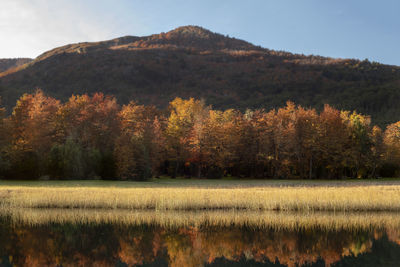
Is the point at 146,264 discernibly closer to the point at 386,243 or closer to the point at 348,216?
the point at 386,243

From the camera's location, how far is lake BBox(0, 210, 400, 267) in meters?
16.5

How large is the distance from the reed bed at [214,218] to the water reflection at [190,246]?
30.2 inches

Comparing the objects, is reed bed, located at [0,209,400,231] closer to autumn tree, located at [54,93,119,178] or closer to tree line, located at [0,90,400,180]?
autumn tree, located at [54,93,119,178]

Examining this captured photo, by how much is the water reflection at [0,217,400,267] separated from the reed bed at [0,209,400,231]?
30.2 inches

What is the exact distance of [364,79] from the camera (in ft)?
489

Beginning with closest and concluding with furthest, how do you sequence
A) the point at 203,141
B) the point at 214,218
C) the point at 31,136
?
the point at 214,218, the point at 31,136, the point at 203,141

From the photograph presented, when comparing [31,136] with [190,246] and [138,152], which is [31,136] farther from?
[190,246]

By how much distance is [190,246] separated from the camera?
18.7m

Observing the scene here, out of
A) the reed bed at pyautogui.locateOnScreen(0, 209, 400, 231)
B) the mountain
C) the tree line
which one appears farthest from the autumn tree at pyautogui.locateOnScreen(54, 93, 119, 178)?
the mountain

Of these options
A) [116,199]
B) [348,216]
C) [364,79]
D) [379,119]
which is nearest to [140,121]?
[116,199]

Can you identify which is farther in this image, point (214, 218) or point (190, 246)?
point (214, 218)

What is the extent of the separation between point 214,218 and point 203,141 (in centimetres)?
4219

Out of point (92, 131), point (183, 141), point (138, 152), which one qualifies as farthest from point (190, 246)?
point (92, 131)

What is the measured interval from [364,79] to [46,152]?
125624 mm
